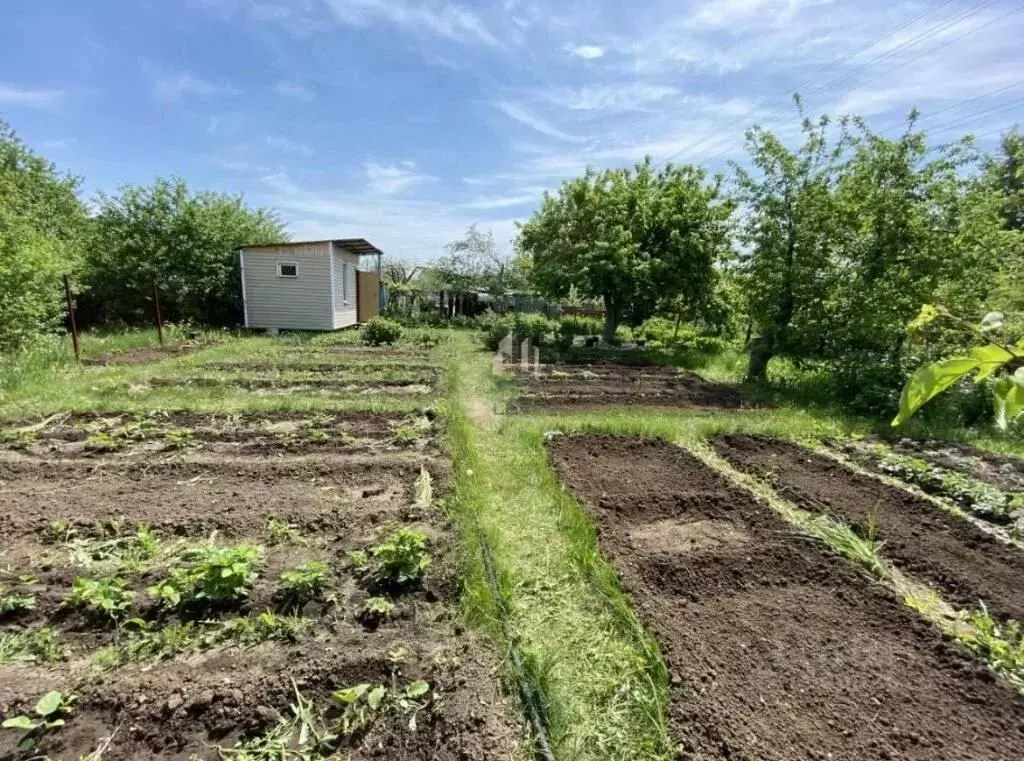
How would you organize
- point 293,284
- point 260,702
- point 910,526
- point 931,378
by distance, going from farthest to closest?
point 293,284 → point 910,526 → point 260,702 → point 931,378

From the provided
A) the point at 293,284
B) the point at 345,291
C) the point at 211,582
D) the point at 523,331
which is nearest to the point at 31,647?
the point at 211,582

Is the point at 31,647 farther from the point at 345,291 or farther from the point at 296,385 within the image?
the point at 345,291

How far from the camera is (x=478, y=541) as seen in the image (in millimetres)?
3275

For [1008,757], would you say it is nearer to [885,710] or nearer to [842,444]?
[885,710]

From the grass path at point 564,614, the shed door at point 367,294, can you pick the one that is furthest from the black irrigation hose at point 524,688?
the shed door at point 367,294

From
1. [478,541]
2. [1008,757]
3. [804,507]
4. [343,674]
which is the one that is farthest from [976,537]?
[343,674]

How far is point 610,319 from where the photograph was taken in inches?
560

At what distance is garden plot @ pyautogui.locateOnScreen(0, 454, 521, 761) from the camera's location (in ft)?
6.21

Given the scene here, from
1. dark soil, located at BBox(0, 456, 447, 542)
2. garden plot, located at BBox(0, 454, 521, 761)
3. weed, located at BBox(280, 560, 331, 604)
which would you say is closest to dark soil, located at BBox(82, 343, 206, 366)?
dark soil, located at BBox(0, 456, 447, 542)

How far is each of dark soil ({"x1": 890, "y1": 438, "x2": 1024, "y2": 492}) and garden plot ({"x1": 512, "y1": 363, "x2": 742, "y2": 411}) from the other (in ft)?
7.78

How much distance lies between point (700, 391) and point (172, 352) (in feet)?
35.2

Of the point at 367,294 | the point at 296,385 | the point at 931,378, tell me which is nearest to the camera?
the point at 931,378

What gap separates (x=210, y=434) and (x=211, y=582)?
10.4 ft

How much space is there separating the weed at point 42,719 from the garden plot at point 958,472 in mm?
5666
